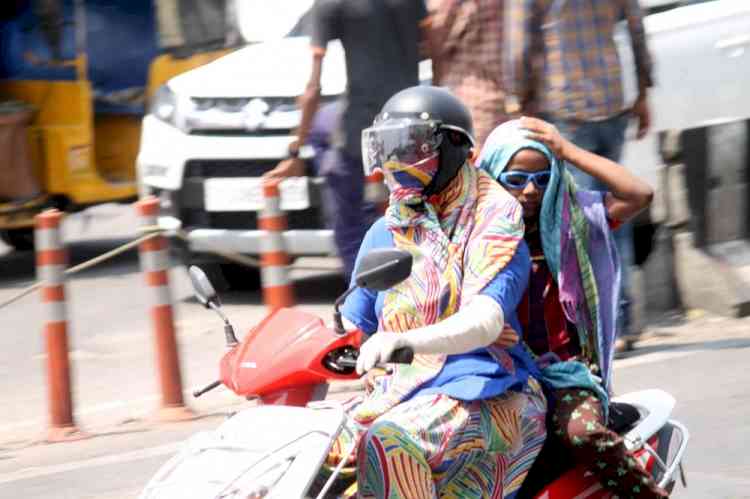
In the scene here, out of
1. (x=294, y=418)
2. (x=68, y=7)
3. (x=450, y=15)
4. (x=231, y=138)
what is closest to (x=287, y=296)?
(x=450, y=15)

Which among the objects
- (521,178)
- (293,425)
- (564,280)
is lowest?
(293,425)

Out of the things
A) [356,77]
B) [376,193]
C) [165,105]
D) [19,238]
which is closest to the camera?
[356,77]

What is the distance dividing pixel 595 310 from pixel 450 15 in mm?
3717

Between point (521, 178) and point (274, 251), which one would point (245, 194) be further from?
point (521, 178)

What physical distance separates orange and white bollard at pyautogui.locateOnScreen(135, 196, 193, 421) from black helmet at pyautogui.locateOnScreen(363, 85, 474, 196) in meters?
3.66

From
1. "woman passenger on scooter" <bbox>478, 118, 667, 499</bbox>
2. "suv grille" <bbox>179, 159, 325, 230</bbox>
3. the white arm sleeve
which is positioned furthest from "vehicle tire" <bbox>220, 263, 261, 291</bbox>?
the white arm sleeve

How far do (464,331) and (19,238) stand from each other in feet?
34.1

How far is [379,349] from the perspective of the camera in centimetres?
337

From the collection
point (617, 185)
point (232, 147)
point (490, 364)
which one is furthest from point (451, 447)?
point (232, 147)

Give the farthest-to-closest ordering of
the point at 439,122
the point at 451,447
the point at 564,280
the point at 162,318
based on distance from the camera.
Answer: the point at 162,318 < the point at 564,280 < the point at 439,122 < the point at 451,447

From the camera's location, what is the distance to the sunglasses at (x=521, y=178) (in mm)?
4289

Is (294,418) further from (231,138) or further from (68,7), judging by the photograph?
(68,7)

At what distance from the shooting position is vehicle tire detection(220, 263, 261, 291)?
10.5 meters

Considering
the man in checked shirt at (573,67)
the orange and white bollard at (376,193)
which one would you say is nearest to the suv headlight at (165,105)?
the orange and white bollard at (376,193)
